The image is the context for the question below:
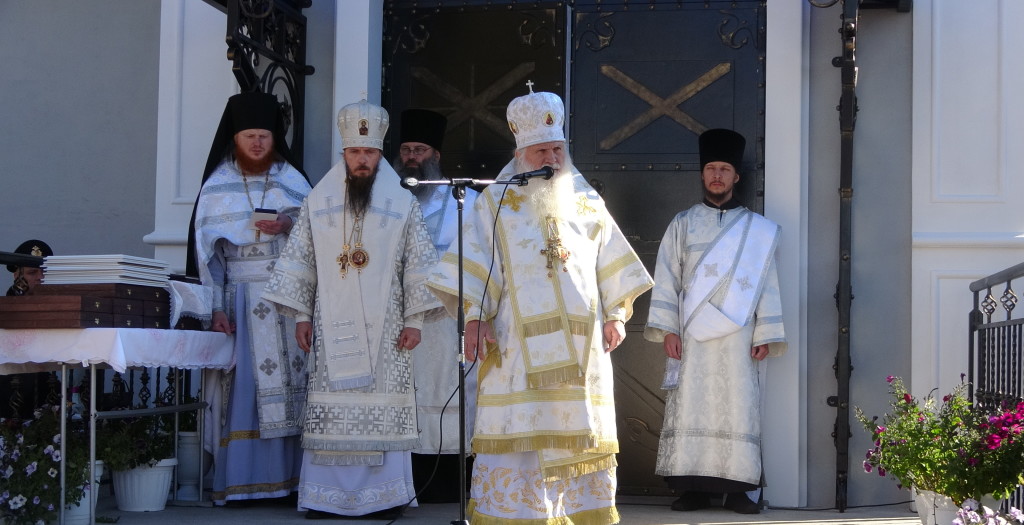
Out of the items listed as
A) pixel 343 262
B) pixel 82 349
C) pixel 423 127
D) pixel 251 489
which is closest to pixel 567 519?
pixel 343 262

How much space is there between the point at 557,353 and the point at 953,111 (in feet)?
10.6

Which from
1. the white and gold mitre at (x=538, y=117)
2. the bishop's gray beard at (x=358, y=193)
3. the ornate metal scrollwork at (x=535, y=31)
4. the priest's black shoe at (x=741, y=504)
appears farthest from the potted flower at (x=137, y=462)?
the ornate metal scrollwork at (x=535, y=31)

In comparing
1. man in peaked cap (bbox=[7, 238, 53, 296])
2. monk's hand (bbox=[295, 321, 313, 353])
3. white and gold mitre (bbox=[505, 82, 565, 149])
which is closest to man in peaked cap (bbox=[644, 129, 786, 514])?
white and gold mitre (bbox=[505, 82, 565, 149])

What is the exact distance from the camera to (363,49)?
8609mm

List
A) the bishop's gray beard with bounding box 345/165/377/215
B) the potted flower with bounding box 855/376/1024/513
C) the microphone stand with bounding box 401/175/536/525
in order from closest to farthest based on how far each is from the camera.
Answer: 1. the microphone stand with bounding box 401/175/536/525
2. the potted flower with bounding box 855/376/1024/513
3. the bishop's gray beard with bounding box 345/165/377/215

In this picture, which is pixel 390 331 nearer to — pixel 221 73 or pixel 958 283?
pixel 221 73

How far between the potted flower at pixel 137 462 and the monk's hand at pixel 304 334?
3.13 feet

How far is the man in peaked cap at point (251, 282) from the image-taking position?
7.52 metres

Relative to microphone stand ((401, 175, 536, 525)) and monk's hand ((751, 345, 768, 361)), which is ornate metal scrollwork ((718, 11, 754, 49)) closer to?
monk's hand ((751, 345, 768, 361))

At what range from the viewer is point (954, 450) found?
19.8ft

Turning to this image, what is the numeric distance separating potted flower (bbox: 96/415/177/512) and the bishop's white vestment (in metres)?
1.92

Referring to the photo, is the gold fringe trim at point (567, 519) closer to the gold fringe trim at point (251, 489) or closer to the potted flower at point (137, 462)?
the gold fringe trim at point (251, 489)

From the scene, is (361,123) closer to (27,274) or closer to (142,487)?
(142,487)

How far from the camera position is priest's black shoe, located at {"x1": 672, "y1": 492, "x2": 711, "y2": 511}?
25.3 ft
